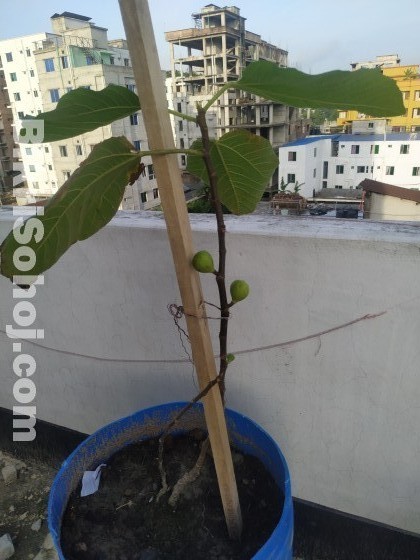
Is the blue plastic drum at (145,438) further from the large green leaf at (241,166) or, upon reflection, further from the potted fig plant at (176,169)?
the large green leaf at (241,166)

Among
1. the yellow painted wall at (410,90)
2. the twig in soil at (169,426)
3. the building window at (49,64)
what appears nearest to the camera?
the twig in soil at (169,426)

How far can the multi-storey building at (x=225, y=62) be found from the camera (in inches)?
643

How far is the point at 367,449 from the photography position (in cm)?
98

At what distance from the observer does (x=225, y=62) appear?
53.9 feet

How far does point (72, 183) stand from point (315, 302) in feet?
1.95

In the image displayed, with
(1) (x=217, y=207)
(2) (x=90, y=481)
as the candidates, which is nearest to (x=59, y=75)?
(2) (x=90, y=481)

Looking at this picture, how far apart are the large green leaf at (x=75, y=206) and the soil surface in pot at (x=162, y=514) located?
0.55 m

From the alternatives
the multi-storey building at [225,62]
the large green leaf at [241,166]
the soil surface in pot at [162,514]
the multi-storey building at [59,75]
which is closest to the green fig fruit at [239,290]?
the large green leaf at [241,166]

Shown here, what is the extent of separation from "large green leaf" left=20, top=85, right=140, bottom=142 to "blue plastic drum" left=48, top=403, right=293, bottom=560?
2.15 feet

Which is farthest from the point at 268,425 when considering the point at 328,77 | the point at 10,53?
the point at 10,53

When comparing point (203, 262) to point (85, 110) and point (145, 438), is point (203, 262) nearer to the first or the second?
point (85, 110)

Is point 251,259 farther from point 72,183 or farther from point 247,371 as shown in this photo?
point 72,183

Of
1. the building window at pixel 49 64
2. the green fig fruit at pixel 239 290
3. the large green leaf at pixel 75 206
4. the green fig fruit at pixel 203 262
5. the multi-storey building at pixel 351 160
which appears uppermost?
the building window at pixel 49 64

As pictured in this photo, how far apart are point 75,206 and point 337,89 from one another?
1.10 feet
